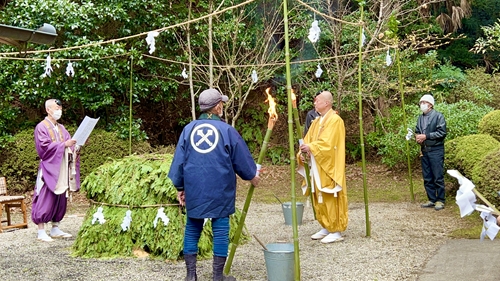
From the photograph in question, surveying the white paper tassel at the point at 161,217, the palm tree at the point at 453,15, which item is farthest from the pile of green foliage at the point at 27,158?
the palm tree at the point at 453,15

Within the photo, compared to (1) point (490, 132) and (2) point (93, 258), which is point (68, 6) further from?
(1) point (490, 132)

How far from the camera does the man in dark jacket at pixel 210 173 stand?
502 cm

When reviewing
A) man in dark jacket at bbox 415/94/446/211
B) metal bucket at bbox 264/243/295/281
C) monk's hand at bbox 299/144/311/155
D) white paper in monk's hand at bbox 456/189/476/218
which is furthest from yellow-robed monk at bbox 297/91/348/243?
white paper in monk's hand at bbox 456/189/476/218

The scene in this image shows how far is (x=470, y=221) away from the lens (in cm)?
796

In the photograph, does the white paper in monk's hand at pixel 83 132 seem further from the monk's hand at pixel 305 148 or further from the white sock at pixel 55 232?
the monk's hand at pixel 305 148

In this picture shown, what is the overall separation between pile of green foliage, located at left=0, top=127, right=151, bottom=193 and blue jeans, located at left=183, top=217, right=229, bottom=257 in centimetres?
679

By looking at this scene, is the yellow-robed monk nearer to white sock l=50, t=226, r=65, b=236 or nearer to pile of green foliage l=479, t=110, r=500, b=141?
white sock l=50, t=226, r=65, b=236

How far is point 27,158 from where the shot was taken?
11562 mm

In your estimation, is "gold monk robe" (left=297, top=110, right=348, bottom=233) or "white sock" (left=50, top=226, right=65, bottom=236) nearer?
"gold monk robe" (left=297, top=110, right=348, bottom=233)

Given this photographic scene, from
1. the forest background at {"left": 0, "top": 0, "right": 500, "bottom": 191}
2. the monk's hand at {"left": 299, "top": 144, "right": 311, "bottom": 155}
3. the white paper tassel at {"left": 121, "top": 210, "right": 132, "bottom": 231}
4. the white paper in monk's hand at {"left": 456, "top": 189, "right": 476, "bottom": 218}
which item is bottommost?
the white paper tassel at {"left": 121, "top": 210, "right": 132, "bottom": 231}

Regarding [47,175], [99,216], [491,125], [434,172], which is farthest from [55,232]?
[491,125]

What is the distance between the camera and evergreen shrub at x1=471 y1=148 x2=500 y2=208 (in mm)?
7059

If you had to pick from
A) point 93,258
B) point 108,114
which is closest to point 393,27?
point 93,258

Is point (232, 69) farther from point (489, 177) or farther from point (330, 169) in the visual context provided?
point (489, 177)
